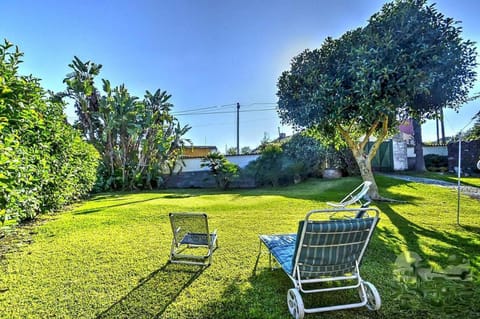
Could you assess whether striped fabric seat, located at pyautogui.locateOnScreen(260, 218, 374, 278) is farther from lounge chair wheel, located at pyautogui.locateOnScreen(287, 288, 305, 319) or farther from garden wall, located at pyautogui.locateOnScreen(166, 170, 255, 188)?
garden wall, located at pyautogui.locateOnScreen(166, 170, 255, 188)

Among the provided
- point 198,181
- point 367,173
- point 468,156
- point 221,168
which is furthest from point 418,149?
point 198,181

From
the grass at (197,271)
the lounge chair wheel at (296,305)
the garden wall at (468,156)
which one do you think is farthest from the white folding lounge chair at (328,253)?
the garden wall at (468,156)

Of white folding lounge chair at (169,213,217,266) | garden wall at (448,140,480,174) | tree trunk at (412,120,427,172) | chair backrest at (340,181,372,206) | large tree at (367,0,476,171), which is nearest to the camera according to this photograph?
white folding lounge chair at (169,213,217,266)

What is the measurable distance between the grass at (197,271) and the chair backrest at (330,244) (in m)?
0.47

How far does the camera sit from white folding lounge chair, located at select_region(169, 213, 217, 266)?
411 centimetres

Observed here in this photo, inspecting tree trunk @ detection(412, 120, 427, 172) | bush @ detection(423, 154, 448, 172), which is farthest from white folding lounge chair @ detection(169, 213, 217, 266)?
bush @ detection(423, 154, 448, 172)

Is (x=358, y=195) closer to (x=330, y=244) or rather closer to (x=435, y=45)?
(x=330, y=244)

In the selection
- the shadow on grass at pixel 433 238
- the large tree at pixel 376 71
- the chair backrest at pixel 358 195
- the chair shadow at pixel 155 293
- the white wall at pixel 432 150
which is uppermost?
the large tree at pixel 376 71

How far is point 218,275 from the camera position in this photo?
369 centimetres

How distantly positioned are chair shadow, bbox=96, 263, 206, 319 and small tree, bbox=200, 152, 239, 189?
437 inches

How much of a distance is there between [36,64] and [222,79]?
31.2 ft

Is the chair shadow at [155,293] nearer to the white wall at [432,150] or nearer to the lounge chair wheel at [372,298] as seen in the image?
the lounge chair wheel at [372,298]

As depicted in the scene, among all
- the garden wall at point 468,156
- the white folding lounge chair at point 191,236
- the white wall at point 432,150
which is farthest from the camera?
the white wall at point 432,150

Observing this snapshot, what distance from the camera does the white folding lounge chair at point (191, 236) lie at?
4.11 metres
